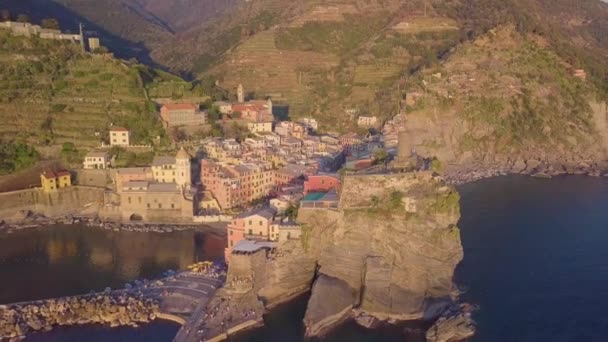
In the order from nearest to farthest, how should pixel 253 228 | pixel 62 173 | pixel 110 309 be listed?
1. pixel 110 309
2. pixel 253 228
3. pixel 62 173

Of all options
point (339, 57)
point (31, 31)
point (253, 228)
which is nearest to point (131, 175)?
point (253, 228)

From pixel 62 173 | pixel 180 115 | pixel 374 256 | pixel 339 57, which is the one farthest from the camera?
pixel 339 57

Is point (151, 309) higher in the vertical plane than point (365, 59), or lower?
lower

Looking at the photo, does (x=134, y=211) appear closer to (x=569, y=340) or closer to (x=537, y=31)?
(x=569, y=340)

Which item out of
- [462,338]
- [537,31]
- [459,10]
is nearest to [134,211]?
[462,338]

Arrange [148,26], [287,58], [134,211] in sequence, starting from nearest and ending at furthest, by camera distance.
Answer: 1. [134,211]
2. [287,58]
3. [148,26]

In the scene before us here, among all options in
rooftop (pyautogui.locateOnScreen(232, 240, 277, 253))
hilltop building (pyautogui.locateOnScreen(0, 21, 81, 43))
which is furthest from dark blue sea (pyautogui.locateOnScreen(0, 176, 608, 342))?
hilltop building (pyautogui.locateOnScreen(0, 21, 81, 43))

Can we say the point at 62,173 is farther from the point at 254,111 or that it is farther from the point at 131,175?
the point at 254,111

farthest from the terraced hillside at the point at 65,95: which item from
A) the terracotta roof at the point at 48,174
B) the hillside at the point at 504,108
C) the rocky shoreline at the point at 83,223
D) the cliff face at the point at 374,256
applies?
the hillside at the point at 504,108
